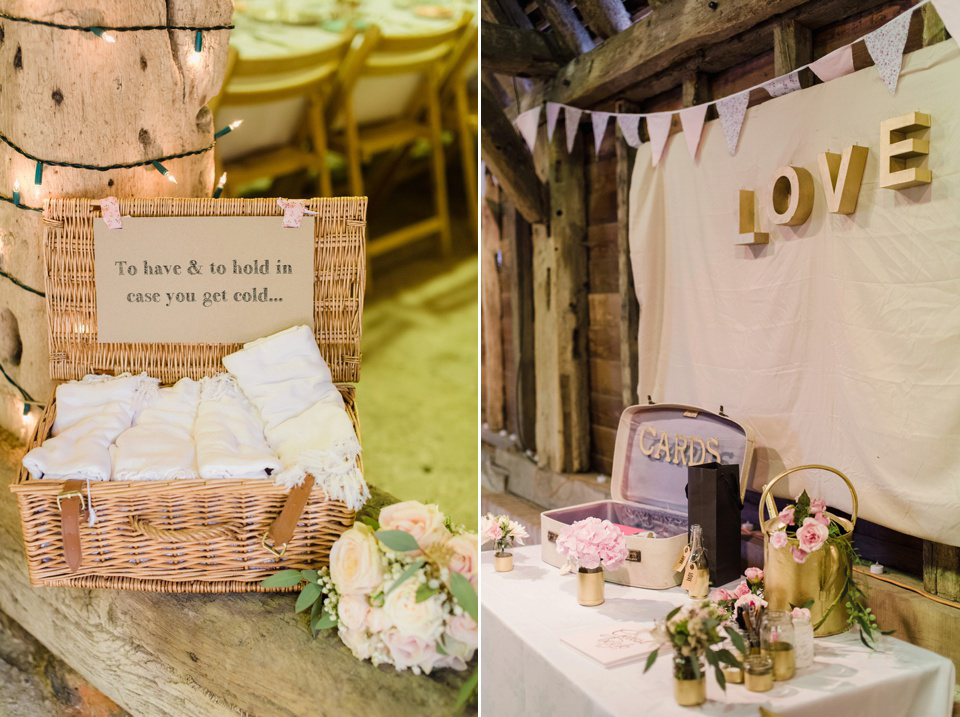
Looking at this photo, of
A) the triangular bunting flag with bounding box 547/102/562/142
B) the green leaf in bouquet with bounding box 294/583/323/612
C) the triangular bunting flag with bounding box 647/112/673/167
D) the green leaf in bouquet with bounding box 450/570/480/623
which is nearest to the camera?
the green leaf in bouquet with bounding box 450/570/480/623

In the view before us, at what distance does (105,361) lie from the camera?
4.87ft

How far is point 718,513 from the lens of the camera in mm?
1609

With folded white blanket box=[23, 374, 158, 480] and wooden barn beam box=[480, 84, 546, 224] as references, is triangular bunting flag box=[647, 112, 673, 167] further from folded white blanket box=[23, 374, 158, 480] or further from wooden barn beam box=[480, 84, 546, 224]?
folded white blanket box=[23, 374, 158, 480]

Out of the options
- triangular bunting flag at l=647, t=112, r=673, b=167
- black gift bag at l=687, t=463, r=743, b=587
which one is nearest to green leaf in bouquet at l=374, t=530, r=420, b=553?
black gift bag at l=687, t=463, r=743, b=587

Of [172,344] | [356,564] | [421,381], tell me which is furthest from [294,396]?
[421,381]

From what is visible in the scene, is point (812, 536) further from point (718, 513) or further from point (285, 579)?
point (285, 579)

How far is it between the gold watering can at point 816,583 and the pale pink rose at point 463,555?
2.26ft

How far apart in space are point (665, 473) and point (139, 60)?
1556 millimetres

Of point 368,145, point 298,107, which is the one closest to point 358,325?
point 368,145

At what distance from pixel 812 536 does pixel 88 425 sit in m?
1.33

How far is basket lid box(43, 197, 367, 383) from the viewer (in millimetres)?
1451

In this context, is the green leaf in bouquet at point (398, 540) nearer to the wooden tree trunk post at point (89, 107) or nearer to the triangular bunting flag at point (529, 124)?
the wooden tree trunk post at point (89, 107)

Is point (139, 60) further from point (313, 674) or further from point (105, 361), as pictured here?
point (313, 674)

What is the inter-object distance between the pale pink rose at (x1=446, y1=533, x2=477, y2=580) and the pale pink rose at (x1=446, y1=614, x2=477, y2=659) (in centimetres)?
5
